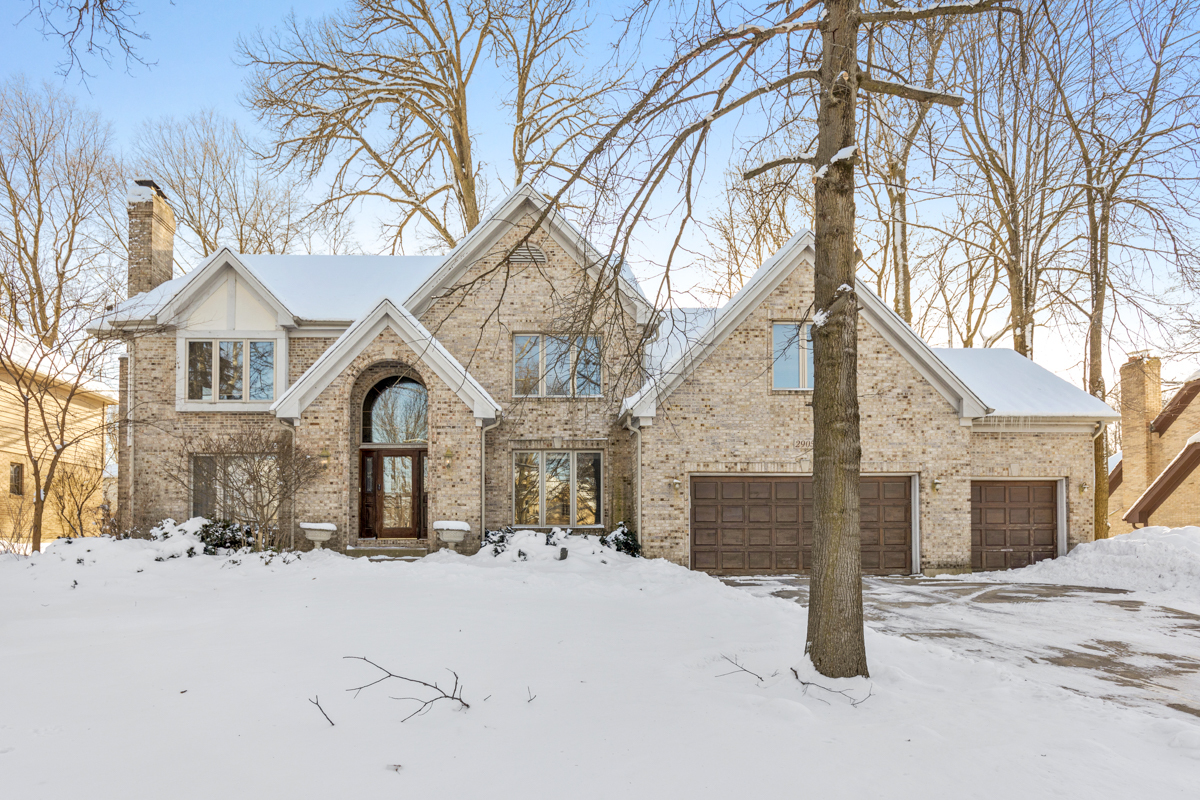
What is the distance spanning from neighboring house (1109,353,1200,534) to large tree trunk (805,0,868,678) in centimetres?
1780

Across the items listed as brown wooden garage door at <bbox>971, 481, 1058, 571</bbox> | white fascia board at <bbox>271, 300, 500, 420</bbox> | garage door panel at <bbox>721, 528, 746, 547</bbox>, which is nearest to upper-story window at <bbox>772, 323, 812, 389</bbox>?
garage door panel at <bbox>721, 528, 746, 547</bbox>

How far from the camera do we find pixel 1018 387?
49.1ft

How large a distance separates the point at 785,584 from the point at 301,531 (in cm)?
980

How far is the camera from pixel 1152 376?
835 inches

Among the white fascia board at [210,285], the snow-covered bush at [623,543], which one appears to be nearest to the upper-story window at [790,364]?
the snow-covered bush at [623,543]

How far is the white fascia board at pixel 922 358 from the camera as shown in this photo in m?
13.2

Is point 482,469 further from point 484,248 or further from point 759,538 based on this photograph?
point 759,538

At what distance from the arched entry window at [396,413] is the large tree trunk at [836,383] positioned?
34.5ft

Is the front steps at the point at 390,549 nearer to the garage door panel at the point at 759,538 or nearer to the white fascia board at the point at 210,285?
the white fascia board at the point at 210,285

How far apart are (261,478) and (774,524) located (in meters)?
10.2

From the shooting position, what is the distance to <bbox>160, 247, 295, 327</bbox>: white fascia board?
14766 millimetres

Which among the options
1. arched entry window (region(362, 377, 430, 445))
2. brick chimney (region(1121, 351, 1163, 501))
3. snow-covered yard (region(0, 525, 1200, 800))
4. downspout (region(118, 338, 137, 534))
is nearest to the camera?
snow-covered yard (region(0, 525, 1200, 800))

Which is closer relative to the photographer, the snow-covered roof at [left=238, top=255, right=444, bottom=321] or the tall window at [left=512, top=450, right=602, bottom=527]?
the tall window at [left=512, top=450, right=602, bottom=527]

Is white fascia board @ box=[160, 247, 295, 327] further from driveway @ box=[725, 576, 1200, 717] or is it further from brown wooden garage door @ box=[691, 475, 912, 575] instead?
driveway @ box=[725, 576, 1200, 717]
